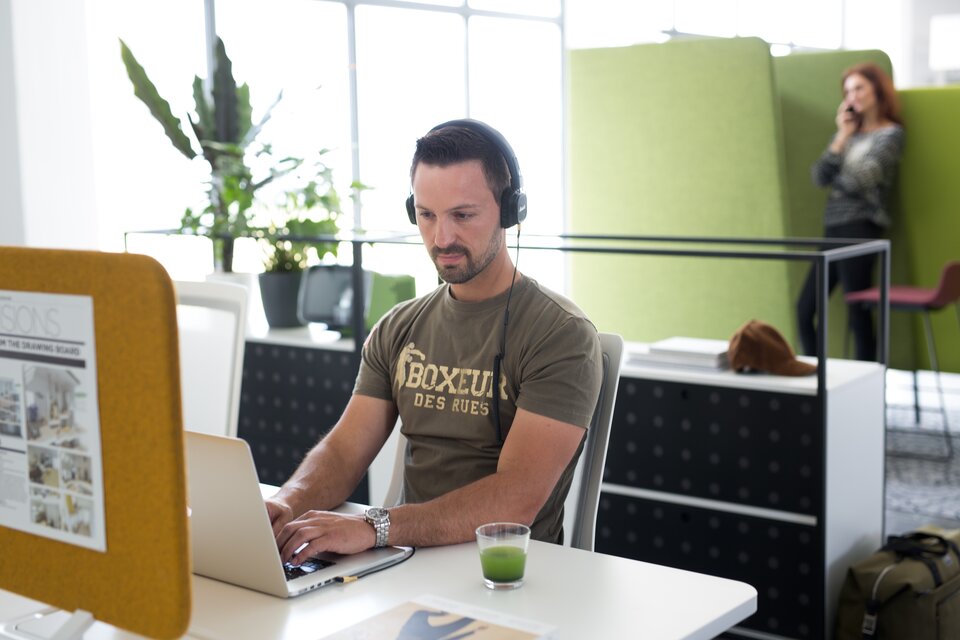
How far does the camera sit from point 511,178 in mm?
1826

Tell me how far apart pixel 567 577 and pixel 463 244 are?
0.63 m

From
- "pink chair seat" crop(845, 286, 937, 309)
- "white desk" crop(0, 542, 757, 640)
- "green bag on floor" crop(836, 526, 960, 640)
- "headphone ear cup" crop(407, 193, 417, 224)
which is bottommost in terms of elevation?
"green bag on floor" crop(836, 526, 960, 640)

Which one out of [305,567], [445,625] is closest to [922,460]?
[305,567]

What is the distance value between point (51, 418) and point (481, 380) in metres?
0.93

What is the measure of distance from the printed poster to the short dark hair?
0.95 m

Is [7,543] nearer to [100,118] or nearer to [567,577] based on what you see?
[567,577]

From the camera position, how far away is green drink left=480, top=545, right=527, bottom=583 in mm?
1306

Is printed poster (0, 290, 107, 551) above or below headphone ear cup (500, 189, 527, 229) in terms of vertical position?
below

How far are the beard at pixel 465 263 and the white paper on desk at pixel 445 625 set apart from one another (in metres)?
0.68

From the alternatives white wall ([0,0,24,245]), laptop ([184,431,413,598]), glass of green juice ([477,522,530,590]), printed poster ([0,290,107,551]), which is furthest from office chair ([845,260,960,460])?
printed poster ([0,290,107,551])

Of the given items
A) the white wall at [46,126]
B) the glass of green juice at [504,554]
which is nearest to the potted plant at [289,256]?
the white wall at [46,126]

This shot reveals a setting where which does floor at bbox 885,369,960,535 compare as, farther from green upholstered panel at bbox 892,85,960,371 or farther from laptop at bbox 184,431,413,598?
laptop at bbox 184,431,413,598

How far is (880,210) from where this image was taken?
489cm

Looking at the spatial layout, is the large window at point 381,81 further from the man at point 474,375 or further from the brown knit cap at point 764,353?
the man at point 474,375
